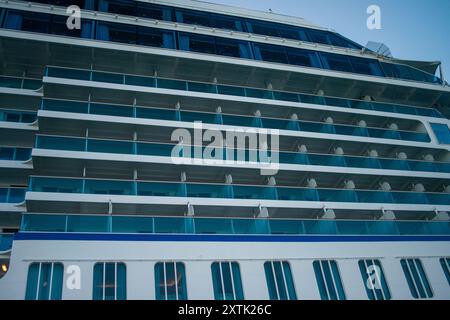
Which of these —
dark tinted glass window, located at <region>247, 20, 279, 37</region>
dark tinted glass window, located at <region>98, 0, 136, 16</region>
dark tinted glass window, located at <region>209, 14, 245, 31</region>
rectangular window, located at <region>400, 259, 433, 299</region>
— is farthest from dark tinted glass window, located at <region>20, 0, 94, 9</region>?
rectangular window, located at <region>400, 259, 433, 299</region>

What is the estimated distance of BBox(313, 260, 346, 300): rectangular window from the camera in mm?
14031

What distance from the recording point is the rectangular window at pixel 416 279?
594 inches

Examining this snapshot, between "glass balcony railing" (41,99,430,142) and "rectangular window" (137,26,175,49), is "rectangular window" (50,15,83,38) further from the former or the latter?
"glass balcony railing" (41,99,430,142)

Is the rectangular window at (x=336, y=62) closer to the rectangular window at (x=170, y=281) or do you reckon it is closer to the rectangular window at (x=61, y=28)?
the rectangular window at (x=61, y=28)

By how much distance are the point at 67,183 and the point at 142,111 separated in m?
4.45

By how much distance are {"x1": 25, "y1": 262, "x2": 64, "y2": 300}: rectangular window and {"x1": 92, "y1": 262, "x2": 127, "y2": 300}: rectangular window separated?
0.92 metres

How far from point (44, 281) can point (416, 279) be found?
1186 centimetres

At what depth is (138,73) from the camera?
19.2m

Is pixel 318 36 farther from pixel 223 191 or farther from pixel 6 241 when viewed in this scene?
pixel 6 241

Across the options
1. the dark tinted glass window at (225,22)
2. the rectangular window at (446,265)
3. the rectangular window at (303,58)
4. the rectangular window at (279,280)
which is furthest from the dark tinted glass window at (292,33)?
the rectangular window at (279,280)

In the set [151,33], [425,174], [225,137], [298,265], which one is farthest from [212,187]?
Result: [425,174]

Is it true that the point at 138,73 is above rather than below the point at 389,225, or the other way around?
above
